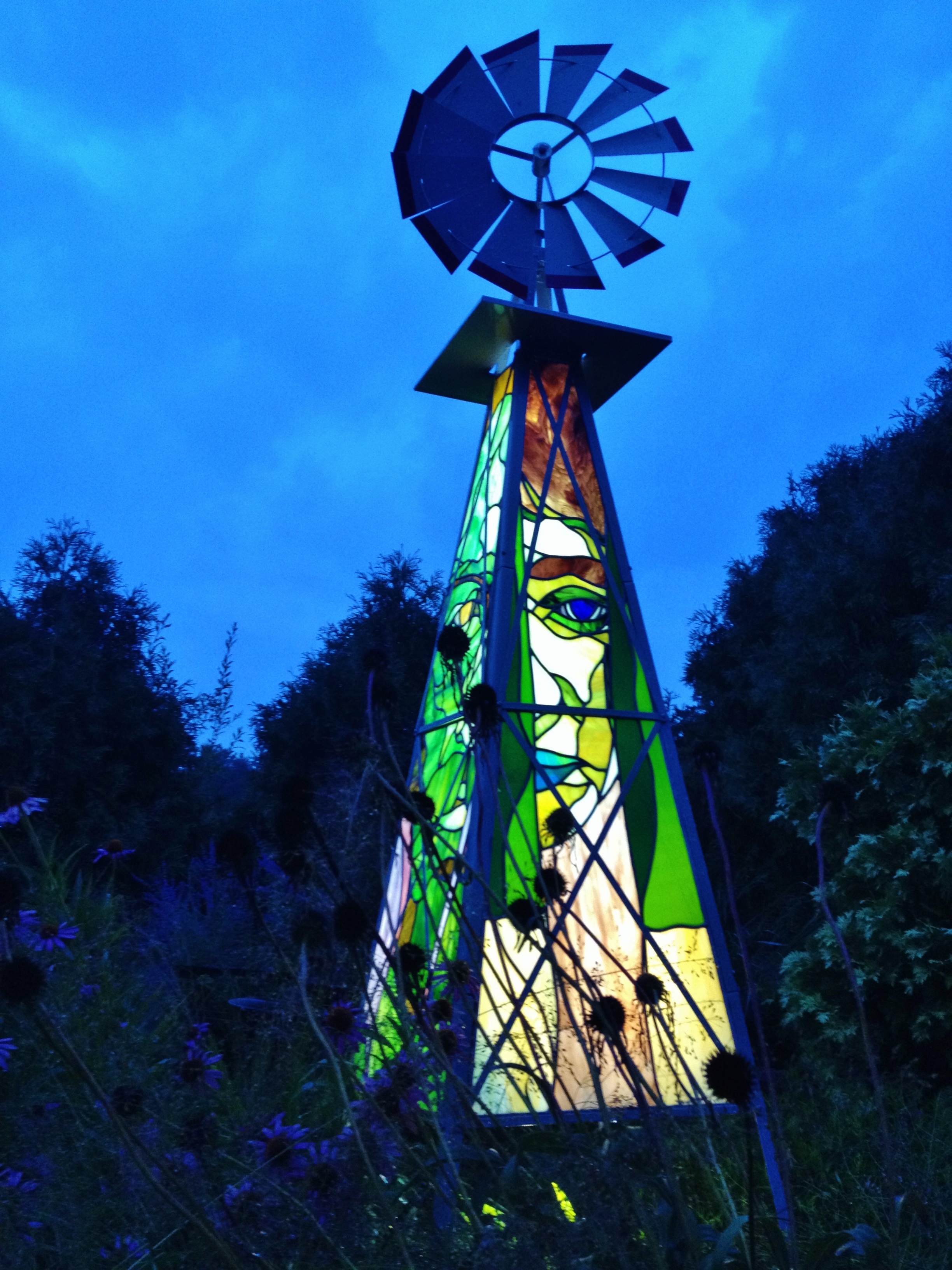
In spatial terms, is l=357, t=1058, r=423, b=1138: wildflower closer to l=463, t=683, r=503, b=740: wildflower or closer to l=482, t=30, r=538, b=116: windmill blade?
l=463, t=683, r=503, b=740: wildflower

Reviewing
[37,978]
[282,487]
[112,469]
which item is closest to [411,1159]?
[37,978]

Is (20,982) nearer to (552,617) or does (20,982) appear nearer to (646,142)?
(552,617)

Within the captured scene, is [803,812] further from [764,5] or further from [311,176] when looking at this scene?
[764,5]

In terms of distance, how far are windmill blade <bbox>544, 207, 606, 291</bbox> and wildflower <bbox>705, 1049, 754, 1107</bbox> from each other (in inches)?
239

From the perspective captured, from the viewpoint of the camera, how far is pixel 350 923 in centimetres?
172

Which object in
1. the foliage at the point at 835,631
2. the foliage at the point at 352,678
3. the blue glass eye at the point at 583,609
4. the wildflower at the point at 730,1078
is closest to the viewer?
the wildflower at the point at 730,1078

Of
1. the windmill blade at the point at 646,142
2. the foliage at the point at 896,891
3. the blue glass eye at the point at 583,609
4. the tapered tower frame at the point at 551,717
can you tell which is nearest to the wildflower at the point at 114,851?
the tapered tower frame at the point at 551,717

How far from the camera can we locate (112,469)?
351 feet

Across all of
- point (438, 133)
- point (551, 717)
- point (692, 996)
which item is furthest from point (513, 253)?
point (692, 996)

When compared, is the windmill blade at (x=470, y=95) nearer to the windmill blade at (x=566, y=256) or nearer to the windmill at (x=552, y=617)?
the windmill at (x=552, y=617)

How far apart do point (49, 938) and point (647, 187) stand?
6.18 m

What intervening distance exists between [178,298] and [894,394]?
65785mm

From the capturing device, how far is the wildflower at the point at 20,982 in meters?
1.45

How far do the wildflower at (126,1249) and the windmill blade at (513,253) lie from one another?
5.98m
